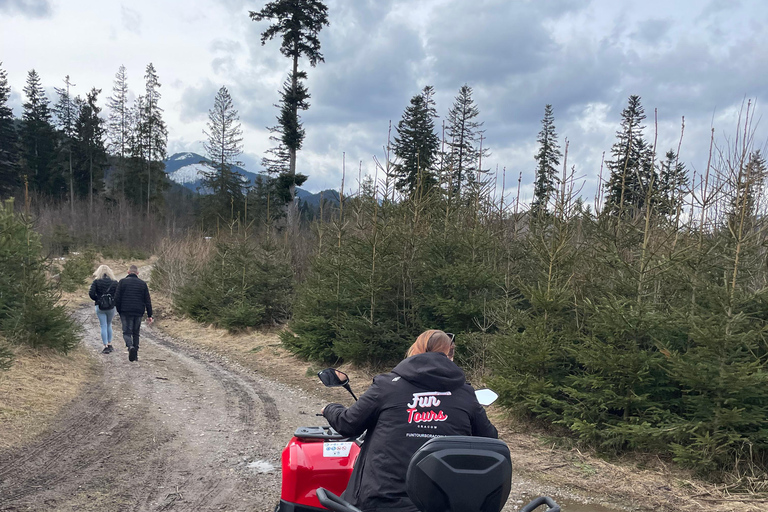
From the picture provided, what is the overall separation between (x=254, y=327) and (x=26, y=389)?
29.4 feet

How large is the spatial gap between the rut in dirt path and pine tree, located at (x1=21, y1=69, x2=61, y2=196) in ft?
177

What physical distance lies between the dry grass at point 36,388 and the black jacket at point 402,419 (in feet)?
18.2

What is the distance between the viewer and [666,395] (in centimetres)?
680

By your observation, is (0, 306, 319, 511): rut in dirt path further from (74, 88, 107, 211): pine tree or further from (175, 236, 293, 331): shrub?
(74, 88, 107, 211): pine tree

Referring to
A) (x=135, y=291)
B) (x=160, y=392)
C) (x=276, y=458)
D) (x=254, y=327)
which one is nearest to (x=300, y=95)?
(x=254, y=327)

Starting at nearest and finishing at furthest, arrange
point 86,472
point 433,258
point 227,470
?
1. point 86,472
2. point 227,470
3. point 433,258

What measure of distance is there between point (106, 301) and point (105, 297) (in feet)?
0.32

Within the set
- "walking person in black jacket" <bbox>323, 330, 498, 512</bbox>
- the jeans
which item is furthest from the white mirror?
the jeans

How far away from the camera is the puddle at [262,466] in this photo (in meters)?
6.07

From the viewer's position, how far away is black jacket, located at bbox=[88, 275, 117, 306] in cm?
1224

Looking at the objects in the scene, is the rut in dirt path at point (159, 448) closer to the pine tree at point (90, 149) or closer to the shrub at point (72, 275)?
the shrub at point (72, 275)

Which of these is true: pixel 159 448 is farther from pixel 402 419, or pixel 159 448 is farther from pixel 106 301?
pixel 106 301

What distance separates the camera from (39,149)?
5625 cm

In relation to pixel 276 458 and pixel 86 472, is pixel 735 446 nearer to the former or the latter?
pixel 276 458
